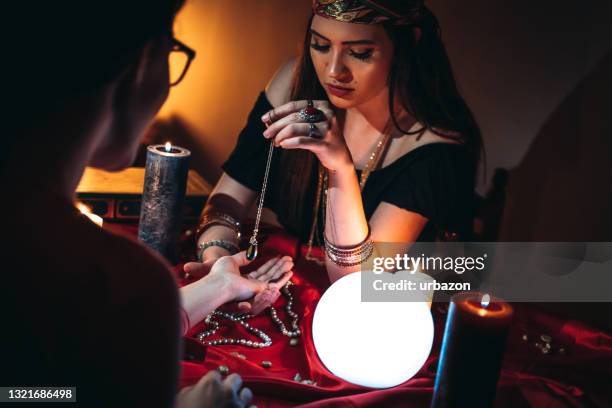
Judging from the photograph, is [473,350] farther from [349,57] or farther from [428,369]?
[349,57]

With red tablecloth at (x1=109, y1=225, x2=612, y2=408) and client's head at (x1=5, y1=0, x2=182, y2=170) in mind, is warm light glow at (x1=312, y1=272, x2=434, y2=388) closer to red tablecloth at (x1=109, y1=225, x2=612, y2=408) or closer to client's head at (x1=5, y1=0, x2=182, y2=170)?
red tablecloth at (x1=109, y1=225, x2=612, y2=408)

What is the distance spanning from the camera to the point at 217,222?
1923 mm

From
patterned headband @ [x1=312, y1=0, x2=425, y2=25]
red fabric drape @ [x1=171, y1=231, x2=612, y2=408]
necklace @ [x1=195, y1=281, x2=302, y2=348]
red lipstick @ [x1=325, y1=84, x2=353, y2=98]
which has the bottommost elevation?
necklace @ [x1=195, y1=281, x2=302, y2=348]

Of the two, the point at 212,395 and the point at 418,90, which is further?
the point at 418,90

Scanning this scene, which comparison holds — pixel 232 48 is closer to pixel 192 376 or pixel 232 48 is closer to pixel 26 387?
pixel 192 376

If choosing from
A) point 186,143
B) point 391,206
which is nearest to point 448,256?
point 391,206

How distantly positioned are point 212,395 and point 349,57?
1.12 meters

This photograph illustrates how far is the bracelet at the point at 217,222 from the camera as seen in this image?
191cm

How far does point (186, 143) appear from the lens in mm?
4871

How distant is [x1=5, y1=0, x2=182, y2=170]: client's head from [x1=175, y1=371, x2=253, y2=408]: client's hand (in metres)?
0.45

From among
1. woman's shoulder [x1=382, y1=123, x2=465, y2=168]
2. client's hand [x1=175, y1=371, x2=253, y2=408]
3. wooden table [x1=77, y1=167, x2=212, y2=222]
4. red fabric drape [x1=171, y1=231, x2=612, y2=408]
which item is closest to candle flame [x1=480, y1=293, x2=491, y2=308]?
red fabric drape [x1=171, y1=231, x2=612, y2=408]

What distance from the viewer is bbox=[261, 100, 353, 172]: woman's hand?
158cm

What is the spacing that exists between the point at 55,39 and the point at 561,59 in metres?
2.46

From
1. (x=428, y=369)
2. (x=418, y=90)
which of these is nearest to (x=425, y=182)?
(x=418, y=90)
